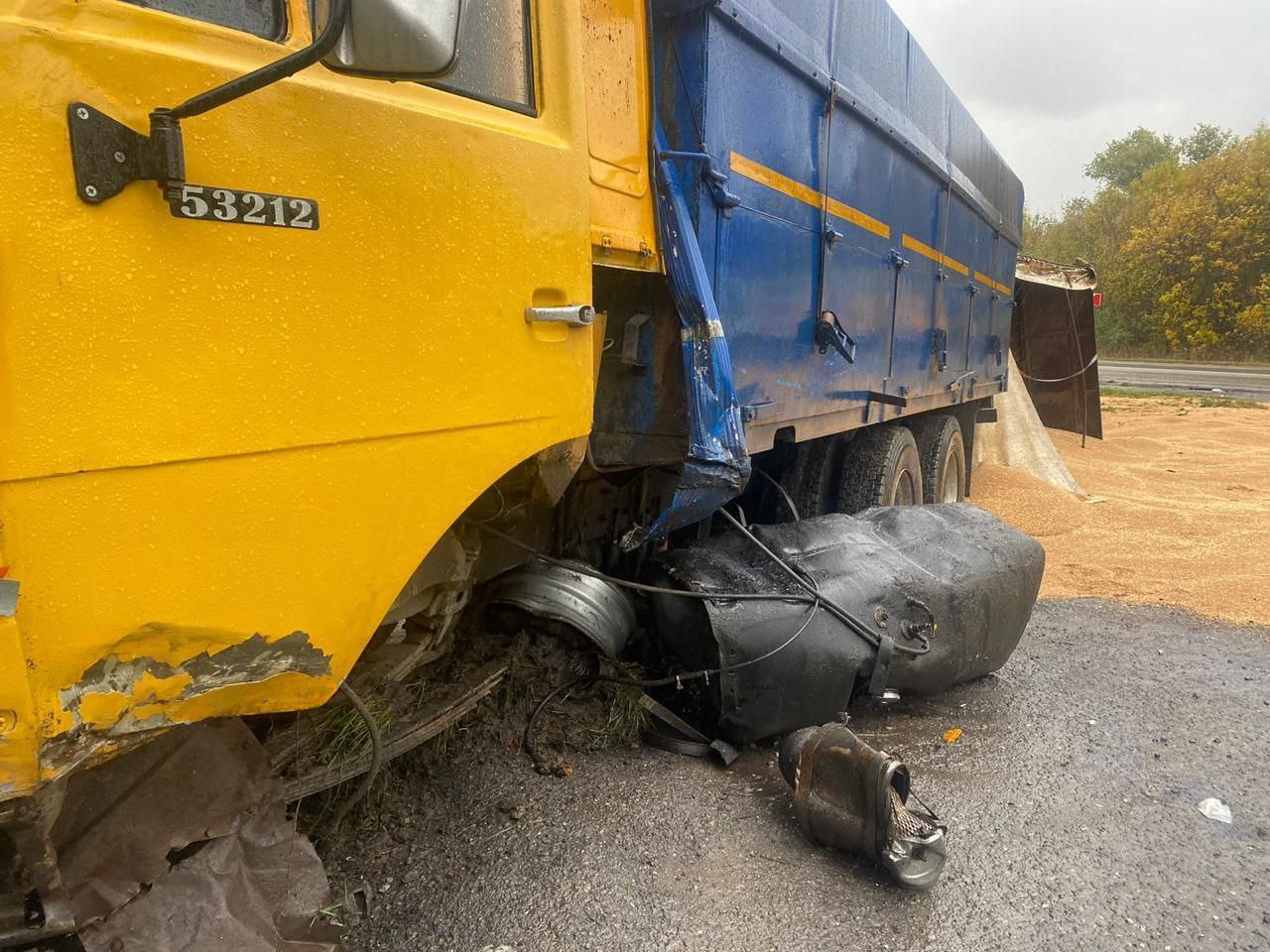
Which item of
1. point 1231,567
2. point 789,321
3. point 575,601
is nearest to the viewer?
point 575,601

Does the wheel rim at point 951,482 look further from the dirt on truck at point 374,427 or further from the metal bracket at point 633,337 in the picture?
the metal bracket at point 633,337

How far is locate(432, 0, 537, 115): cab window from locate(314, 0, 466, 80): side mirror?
0.56 meters

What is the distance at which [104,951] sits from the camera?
142 centimetres

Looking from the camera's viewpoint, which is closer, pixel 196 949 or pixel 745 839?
pixel 196 949

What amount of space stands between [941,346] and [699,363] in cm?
397

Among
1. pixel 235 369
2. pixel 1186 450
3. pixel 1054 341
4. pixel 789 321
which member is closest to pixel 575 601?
pixel 789 321

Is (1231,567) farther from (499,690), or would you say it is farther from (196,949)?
(196,949)

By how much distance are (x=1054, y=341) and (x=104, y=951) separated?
Answer: 1238cm

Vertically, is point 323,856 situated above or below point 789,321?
below

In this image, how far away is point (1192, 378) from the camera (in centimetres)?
2612

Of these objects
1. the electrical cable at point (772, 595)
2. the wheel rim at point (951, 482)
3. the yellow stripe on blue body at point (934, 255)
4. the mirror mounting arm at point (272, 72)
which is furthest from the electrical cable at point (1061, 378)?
the mirror mounting arm at point (272, 72)

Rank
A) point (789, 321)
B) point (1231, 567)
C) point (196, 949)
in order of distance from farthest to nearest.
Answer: point (1231, 567) → point (789, 321) → point (196, 949)

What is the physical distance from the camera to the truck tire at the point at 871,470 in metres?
5.20

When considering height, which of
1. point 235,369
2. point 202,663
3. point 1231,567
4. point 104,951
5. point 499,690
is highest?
point 235,369
